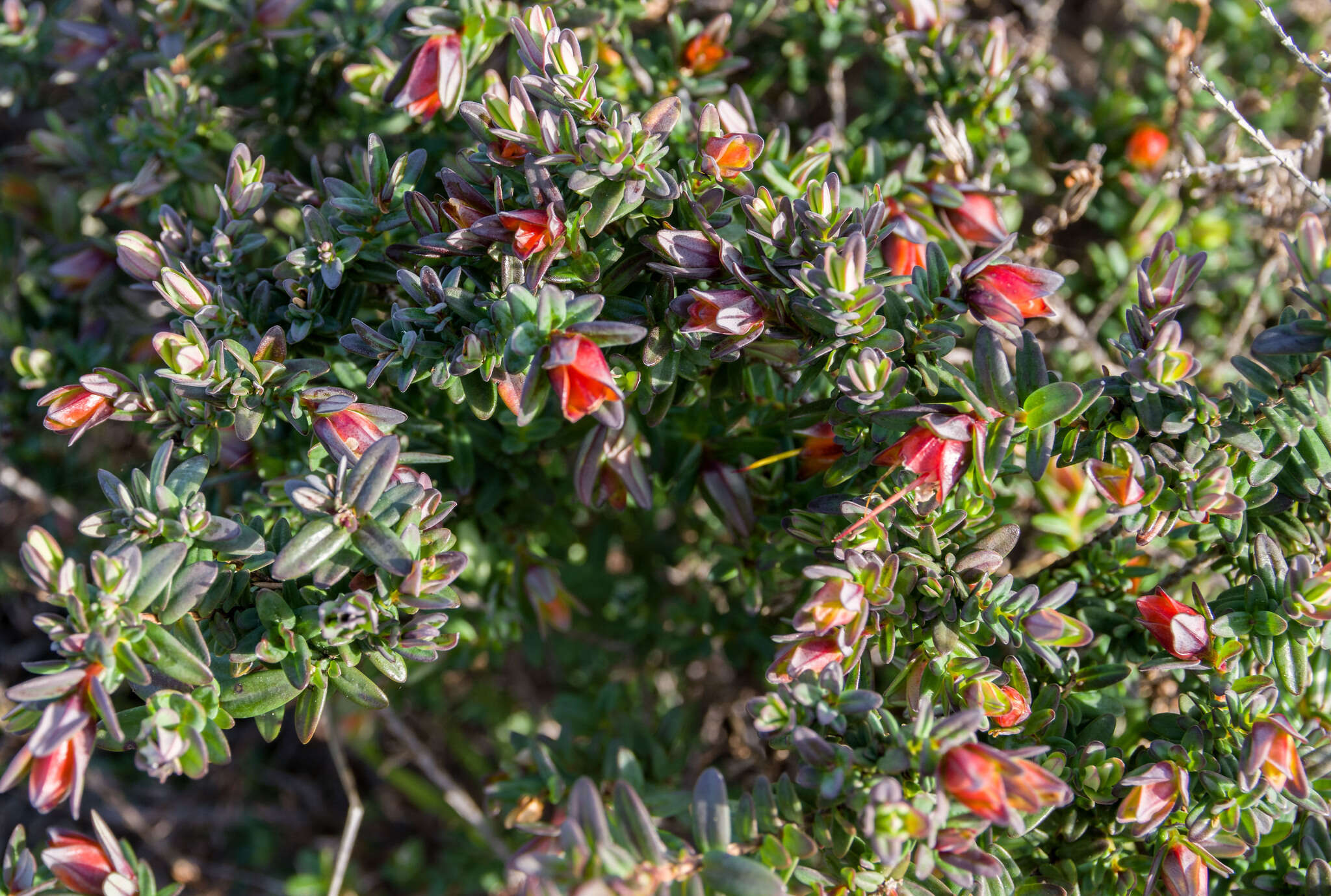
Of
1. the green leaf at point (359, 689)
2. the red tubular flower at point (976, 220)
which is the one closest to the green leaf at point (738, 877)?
the green leaf at point (359, 689)

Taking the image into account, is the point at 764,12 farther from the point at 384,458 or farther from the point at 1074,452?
the point at 384,458

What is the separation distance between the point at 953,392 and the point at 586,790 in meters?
0.96

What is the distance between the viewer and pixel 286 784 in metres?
3.38

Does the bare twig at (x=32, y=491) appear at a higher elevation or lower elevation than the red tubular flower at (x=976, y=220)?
lower

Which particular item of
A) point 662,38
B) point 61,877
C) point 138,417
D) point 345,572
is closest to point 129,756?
point 61,877

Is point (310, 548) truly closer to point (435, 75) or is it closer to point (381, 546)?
point (381, 546)

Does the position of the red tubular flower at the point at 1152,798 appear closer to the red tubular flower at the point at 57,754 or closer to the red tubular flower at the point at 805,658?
the red tubular flower at the point at 805,658

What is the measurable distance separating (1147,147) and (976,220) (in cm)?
85

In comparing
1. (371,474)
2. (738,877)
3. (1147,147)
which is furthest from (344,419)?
(1147,147)

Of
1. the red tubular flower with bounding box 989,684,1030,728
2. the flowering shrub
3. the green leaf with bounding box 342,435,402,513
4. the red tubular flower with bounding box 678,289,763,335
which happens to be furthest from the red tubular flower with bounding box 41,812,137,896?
the red tubular flower with bounding box 989,684,1030,728

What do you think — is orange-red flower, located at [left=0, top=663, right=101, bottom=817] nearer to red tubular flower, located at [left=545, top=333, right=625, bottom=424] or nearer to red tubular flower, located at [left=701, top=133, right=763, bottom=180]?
red tubular flower, located at [left=545, top=333, right=625, bottom=424]

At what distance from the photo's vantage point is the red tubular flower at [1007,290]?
166cm

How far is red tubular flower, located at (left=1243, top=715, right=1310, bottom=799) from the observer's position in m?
1.56

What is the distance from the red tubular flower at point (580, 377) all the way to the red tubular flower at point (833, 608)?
487 millimetres
